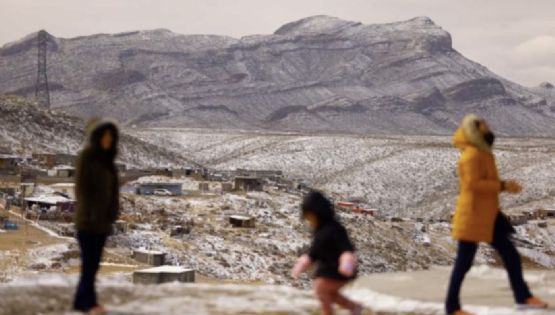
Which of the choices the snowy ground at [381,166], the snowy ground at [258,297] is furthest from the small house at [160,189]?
the snowy ground at [258,297]

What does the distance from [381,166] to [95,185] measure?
100477 millimetres

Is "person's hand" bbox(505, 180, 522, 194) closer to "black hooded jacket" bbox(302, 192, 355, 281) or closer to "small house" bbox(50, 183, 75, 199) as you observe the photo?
"black hooded jacket" bbox(302, 192, 355, 281)

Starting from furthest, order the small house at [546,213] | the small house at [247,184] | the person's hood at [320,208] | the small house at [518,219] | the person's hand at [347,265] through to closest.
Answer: the small house at [546,213] → the small house at [247,184] → the small house at [518,219] → the person's hood at [320,208] → the person's hand at [347,265]

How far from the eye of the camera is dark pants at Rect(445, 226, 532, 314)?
906cm

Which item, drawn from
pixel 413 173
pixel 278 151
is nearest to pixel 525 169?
pixel 413 173

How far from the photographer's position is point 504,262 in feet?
30.8

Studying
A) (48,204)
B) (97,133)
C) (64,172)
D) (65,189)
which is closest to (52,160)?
(64,172)

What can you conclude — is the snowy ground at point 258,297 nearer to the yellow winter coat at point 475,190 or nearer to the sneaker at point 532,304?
the sneaker at point 532,304

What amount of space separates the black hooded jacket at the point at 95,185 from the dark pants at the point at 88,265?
118 millimetres

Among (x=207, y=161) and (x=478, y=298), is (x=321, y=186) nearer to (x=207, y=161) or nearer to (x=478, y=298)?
(x=207, y=161)

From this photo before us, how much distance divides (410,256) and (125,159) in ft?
164

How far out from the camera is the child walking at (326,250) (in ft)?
26.7

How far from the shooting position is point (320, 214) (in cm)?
816

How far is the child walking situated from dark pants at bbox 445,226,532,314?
1.48 meters
